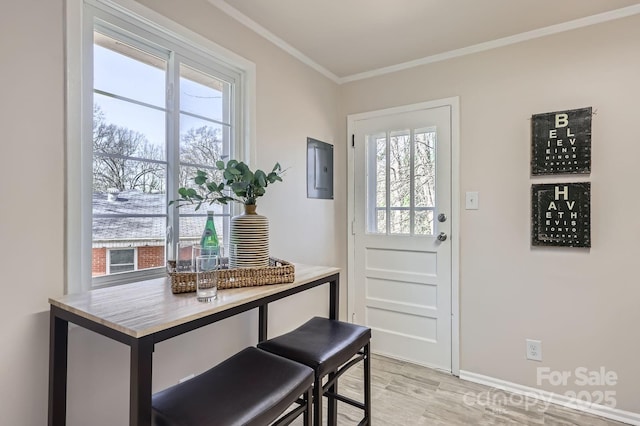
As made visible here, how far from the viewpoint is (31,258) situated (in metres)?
1.17

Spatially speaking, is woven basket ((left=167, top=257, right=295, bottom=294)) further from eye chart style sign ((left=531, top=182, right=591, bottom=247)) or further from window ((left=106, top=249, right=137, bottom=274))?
eye chart style sign ((left=531, top=182, right=591, bottom=247))

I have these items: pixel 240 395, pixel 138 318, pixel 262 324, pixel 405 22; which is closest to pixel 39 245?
pixel 138 318

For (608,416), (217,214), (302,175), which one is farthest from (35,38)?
(608,416)

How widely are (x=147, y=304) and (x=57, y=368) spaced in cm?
40

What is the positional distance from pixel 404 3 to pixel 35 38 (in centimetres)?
169

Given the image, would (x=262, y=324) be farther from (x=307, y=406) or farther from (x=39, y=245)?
(x=39, y=245)

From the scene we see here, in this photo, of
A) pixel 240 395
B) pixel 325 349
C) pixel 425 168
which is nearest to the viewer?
pixel 240 395

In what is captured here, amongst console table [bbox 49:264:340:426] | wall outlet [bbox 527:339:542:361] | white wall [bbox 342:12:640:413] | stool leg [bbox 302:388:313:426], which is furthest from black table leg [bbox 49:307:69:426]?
wall outlet [bbox 527:339:542:361]

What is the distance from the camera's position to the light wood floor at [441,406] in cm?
185

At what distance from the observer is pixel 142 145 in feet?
5.09

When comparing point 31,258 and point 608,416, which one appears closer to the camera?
point 31,258

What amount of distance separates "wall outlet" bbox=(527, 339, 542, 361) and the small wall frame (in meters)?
1.72

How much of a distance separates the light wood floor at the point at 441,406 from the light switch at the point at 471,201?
1.20 metres

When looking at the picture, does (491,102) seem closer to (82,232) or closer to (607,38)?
(607,38)
